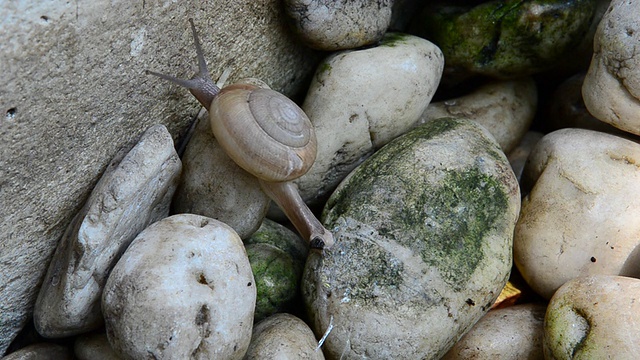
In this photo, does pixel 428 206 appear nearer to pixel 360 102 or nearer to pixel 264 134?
pixel 360 102

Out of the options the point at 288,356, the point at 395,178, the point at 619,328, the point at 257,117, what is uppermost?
the point at 257,117

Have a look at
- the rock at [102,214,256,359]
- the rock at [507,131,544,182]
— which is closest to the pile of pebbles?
the rock at [102,214,256,359]

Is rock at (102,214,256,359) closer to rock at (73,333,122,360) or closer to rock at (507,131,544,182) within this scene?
rock at (73,333,122,360)

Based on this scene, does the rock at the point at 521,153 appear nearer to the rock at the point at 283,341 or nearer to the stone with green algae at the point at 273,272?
the stone with green algae at the point at 273,272

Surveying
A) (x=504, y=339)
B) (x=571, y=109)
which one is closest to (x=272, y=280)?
(x=504, y=339)

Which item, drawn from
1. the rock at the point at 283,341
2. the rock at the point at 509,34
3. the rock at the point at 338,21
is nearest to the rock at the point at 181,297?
the rock at the point at 283,341

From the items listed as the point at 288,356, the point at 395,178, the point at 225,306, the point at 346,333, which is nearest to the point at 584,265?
the point at 395,178

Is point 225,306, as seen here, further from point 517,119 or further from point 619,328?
point 517,119
